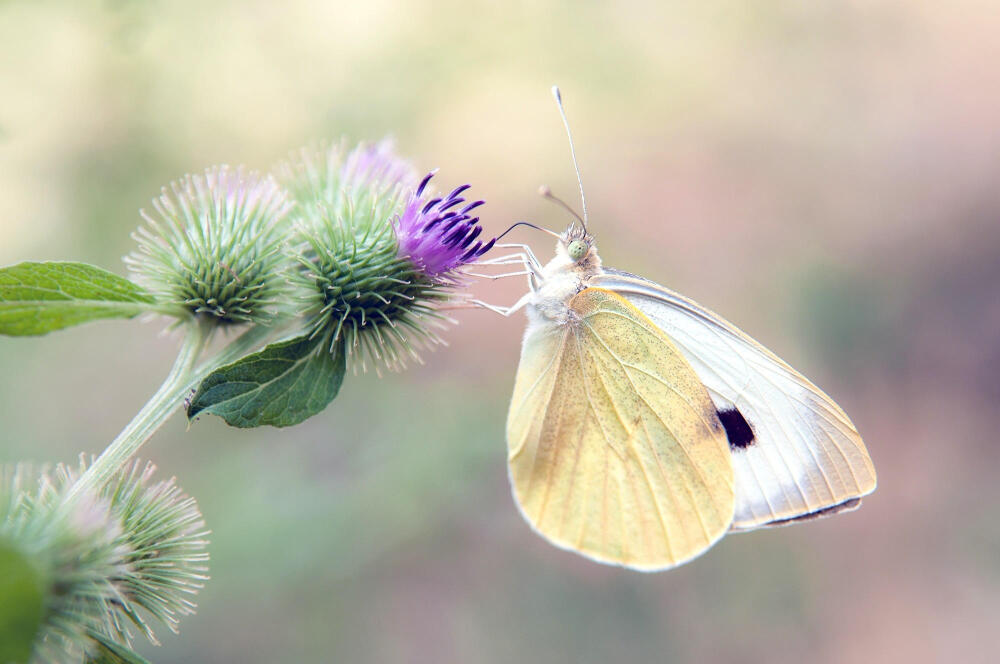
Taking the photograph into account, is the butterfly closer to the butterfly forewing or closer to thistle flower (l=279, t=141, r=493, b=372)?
the butterfly forewing

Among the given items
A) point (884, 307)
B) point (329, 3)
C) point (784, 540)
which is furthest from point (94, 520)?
point (884, 307)

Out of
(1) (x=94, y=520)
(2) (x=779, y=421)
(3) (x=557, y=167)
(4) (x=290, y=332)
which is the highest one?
(3) (x=557, y=167)

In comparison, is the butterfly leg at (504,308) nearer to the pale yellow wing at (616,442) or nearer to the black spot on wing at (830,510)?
the pale yellow wing at (616,442)

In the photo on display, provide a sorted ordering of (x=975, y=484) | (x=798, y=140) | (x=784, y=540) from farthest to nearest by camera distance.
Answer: (x=798, y=140), (x=975, y=484), (x=784, y=540)

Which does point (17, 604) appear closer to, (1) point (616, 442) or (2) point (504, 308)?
(2) point (504, 308)

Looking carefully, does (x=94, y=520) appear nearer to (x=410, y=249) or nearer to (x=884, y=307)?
(x=410, y=249)

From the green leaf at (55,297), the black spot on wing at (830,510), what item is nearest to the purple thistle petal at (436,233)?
the green leaf at (55,297)

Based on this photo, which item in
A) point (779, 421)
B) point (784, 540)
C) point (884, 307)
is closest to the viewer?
point (779, 421)
